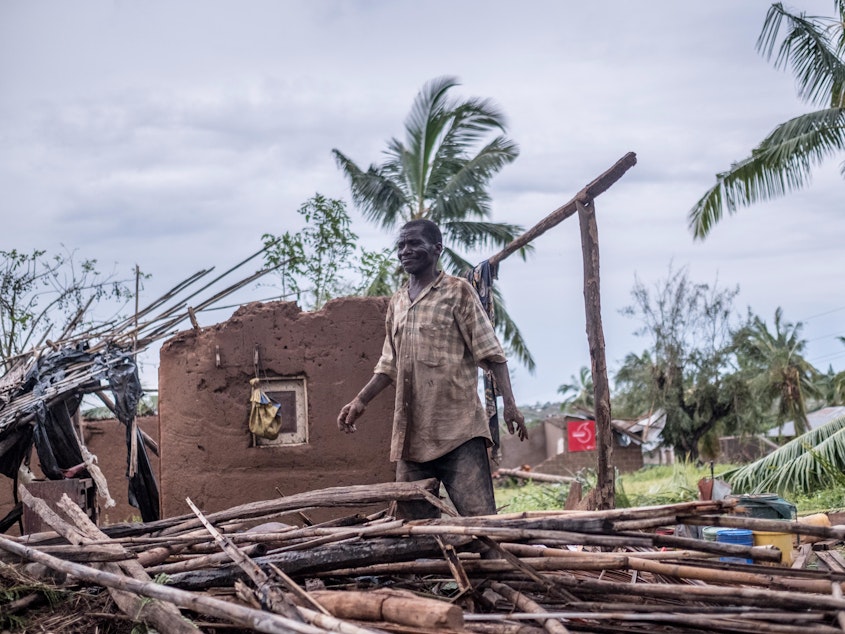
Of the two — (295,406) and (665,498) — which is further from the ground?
(295,406)

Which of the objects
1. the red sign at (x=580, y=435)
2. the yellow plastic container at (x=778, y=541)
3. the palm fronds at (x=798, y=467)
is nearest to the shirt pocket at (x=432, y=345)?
the yellow plastic container at (x=778, y=541)

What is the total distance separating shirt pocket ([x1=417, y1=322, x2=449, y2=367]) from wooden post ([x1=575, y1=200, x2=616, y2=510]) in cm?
143

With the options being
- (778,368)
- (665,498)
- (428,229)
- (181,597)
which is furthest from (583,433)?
(181,597)

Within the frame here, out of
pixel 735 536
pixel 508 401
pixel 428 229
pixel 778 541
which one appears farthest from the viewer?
pixel 428 229

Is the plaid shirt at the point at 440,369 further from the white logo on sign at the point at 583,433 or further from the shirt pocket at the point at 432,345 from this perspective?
the white logo on sign at the point at 583,433

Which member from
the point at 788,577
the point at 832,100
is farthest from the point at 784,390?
the point at 788,577

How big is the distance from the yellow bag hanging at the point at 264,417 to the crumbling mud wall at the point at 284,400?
14cm

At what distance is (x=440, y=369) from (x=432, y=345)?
122 mm

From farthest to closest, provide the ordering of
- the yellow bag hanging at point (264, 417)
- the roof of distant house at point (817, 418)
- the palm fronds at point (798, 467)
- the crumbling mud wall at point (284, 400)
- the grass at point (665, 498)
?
the roof of distant house at point (817, 418) → the palm fronds at point (798, 467) → the grass at point (665, 498) → the crumbling mud wall at point (284, 400) → the yellow bag hanging at point (264, 417)

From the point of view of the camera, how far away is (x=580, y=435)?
26141mm

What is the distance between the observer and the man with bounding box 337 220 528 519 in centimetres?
434

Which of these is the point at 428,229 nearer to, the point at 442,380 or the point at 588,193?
the point at 442,380

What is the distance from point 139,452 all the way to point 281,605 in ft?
15.6

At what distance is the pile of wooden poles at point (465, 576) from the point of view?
2.76 meters
